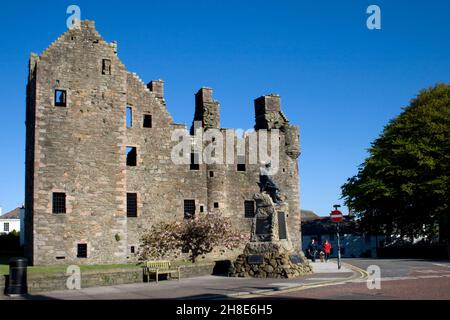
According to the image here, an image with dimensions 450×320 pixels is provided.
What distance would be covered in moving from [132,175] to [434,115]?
25845mm

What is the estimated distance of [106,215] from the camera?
33156 millimetres

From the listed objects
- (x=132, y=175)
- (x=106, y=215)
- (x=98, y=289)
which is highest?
(x=132, y=175)

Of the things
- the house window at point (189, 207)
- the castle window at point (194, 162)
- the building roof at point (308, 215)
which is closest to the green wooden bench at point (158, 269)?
the house window at point (189, 207)

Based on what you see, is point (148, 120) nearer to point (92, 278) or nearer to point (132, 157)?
point (132, 157)

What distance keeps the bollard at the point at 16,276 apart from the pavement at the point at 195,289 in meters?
0.73

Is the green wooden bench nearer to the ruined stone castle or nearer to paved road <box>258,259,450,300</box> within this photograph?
paved road <box>258,259,450,300</box>

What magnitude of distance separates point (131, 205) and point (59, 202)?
582 cm

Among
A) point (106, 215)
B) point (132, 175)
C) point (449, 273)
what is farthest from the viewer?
point (132, 175)

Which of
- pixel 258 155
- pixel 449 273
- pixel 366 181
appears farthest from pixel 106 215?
pixel 366 181

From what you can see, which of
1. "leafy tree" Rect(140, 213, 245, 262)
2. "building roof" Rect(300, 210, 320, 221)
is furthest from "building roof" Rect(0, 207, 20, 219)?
"leafy tree" Rect(140, 213, 245, 262)

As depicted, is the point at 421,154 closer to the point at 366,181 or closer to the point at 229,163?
the point at 366,181

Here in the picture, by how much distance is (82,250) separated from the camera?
1267 inches

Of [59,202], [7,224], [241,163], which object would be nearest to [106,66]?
[59,202]

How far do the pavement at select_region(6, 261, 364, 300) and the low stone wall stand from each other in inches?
24.8
